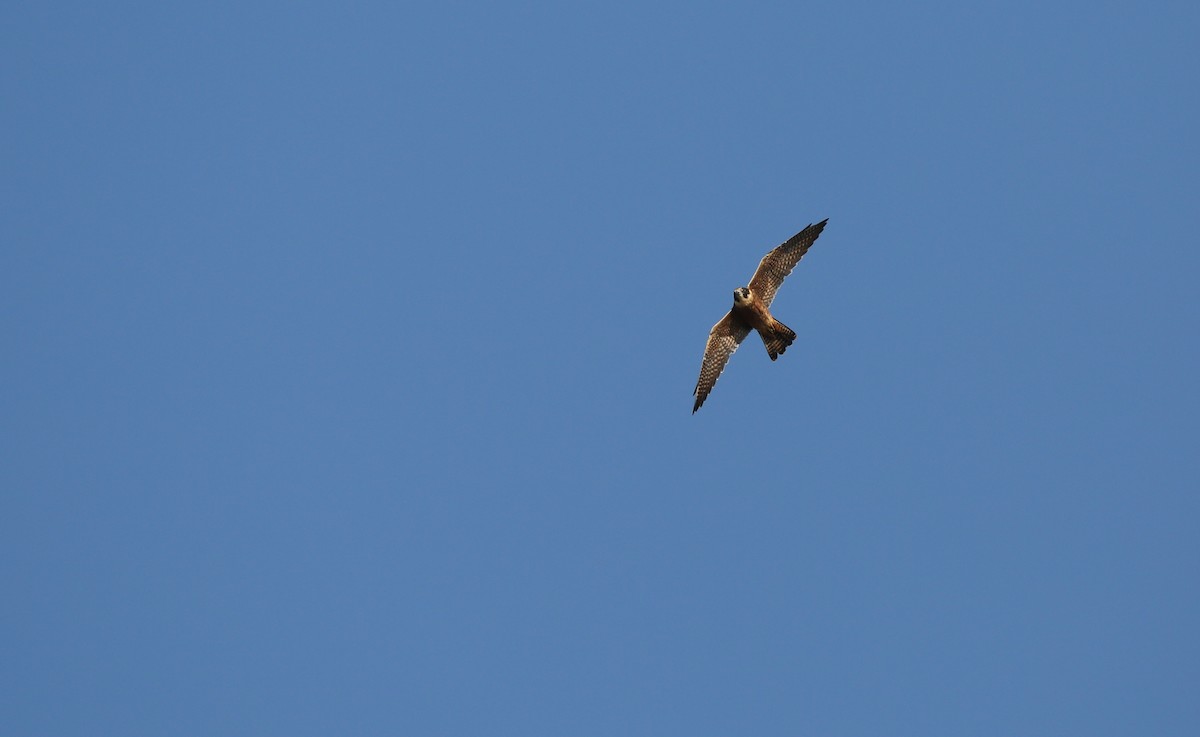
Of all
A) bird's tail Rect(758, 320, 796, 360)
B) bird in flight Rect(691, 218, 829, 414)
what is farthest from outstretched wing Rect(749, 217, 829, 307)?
bird's tail Rect(758, 320, 796, 360)

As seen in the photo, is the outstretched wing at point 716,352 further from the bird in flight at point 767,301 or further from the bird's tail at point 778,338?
the bird's tail at point 778,338

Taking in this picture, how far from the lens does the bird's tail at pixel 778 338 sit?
20.7m

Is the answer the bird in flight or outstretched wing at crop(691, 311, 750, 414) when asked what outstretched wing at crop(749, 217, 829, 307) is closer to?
the bird in flight

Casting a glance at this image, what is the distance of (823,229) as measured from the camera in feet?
67.8

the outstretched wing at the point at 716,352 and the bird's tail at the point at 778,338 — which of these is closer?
the bird's tail at the point at 778,338

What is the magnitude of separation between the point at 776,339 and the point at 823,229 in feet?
7.28

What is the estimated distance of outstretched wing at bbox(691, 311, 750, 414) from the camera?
2156 cm

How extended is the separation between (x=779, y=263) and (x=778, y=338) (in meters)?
1.42

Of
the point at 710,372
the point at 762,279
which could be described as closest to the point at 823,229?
the point at 762,279

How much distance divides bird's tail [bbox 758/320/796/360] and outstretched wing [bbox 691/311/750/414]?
768mm

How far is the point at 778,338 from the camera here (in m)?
20.8

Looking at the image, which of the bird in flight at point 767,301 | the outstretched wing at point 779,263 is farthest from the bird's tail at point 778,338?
the outstretched wing at point 779,263

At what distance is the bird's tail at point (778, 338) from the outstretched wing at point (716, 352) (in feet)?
Answer: 2.52

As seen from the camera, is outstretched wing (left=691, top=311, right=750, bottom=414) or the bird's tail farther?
outstretched wing (left=691, top=311, right=750, bottom=414)
